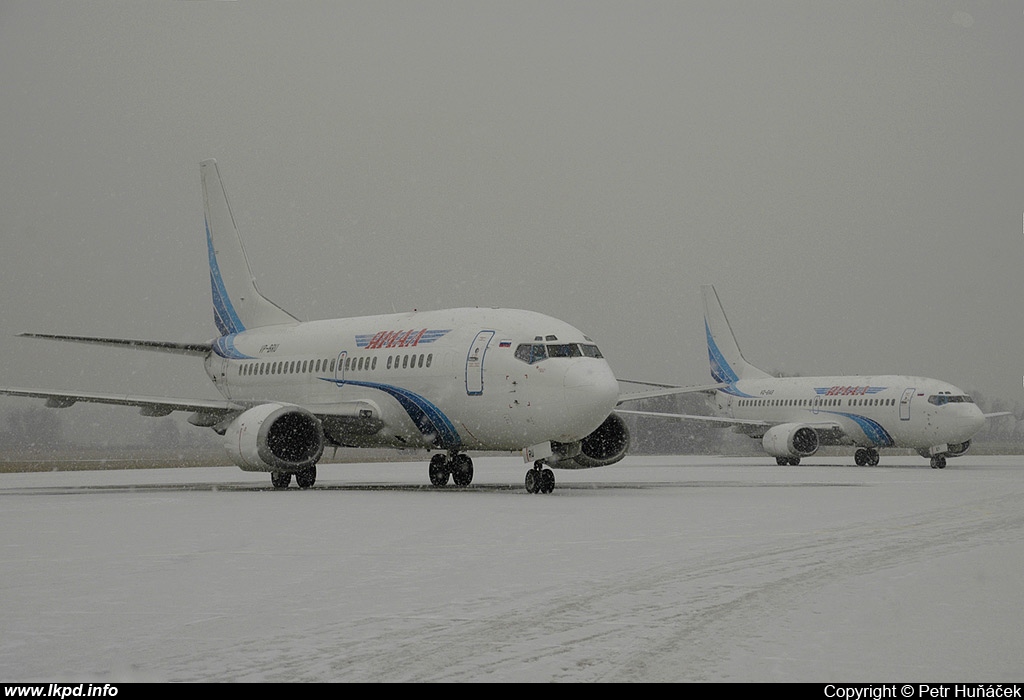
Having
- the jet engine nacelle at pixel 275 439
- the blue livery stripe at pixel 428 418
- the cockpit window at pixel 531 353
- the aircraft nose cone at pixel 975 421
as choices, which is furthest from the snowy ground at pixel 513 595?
the aircraft nose cone at pixel 975 421

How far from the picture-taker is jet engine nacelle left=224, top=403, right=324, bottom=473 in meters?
24.4

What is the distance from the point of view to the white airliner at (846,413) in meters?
42.3

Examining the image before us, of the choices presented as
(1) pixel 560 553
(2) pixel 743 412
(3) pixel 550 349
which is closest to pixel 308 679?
(1) pixel 560 553

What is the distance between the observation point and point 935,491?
24.7 m

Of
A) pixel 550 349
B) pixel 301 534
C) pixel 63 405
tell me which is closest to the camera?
pixel 301 534

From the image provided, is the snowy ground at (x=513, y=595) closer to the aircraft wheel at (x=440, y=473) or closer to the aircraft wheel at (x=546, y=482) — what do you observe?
the aircraft wheel at (x=546, y=482)

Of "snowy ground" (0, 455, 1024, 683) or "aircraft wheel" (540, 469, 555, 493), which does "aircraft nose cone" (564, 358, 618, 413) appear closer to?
"aircraft wheel" (540, 469, 555, 493)

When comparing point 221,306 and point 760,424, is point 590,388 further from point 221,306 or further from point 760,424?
point 760,424

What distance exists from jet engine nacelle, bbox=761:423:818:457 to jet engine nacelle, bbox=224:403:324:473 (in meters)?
27.3

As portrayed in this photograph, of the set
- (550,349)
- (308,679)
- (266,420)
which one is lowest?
(308,679)

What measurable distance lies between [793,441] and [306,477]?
26.9 m

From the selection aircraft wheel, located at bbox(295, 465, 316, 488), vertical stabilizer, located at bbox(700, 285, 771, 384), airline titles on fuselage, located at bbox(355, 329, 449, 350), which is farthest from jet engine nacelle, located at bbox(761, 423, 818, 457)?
aircraft wheel, located at bbox(295, 465, 316, 488)

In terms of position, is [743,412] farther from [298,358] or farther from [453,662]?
[453,662]

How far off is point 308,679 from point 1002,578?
21.9 feet
